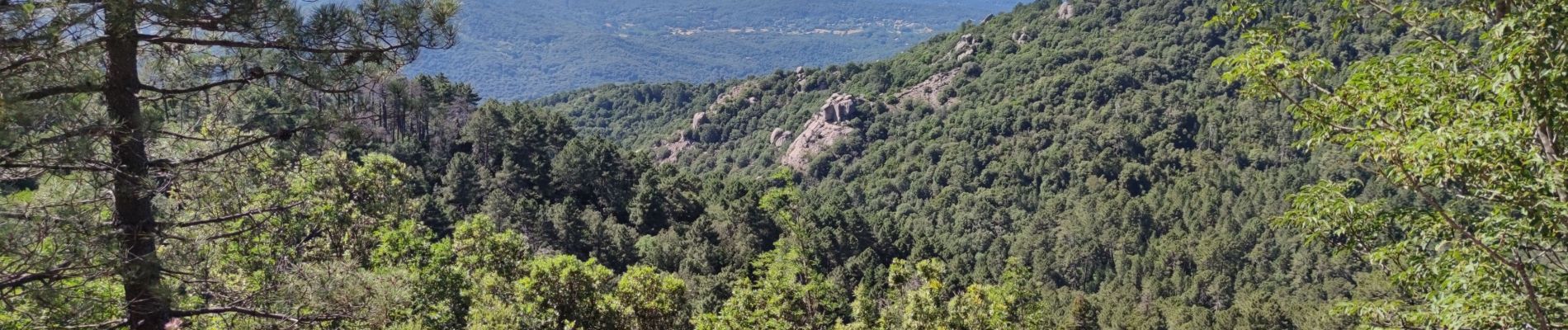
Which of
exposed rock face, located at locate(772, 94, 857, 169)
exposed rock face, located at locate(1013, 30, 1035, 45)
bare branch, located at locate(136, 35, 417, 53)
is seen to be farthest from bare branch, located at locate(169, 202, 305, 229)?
exposed rock face, located at locate(1013, 30, 1035, 45)

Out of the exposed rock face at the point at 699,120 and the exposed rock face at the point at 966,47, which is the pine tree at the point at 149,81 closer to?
the exposed rock face at the point at 699,120

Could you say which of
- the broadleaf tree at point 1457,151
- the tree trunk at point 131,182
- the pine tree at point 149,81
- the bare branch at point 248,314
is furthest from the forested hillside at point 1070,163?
the tree trunk at point 131,182

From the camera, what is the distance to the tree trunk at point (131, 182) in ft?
15.8

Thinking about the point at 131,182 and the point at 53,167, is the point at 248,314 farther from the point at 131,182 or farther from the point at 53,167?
Result: the point at 53,167

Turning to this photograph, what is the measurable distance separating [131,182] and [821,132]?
8608cm

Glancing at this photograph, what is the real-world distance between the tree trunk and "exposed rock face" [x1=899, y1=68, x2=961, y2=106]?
93.0m

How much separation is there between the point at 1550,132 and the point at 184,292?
927 centimetres

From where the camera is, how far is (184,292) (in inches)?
240

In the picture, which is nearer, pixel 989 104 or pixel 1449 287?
pixel 1449 287

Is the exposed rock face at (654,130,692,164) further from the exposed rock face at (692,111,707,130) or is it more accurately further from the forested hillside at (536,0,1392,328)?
the exposed rock face at (692,111,707,130)

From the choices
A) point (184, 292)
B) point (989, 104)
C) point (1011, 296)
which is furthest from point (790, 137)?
point (184, 292)

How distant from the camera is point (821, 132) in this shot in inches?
3565

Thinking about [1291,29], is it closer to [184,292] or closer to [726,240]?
[184,292]

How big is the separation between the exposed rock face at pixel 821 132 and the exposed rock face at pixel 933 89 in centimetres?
923
